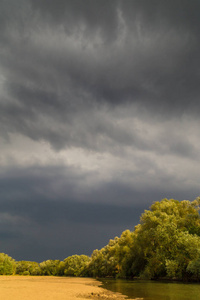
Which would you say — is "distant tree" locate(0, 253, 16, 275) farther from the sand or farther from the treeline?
the sand

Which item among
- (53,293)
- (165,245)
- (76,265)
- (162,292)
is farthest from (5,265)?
(162,292)

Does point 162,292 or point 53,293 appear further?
point 162,292

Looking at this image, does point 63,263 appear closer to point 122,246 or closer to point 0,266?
point 0,266

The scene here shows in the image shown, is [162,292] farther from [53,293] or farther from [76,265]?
[76,265]

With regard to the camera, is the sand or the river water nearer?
the sand

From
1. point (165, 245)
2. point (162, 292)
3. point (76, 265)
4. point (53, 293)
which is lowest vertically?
point (76, 265)

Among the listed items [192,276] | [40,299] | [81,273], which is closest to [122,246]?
[192,276]

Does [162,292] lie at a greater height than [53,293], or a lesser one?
lesser

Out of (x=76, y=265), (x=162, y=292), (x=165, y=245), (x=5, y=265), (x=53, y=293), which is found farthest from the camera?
(x=76, y=265)

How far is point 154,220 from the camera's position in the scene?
6009 cm

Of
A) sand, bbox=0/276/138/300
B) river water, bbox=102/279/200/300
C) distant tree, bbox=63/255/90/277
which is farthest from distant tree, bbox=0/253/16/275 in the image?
river water, bbox=102/279/200/300

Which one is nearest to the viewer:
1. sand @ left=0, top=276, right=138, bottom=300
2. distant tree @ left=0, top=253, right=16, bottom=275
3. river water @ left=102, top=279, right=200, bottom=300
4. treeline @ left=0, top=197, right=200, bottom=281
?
sand @ left=0, top=276, right=138, bottom=300

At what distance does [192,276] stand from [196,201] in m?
24.4

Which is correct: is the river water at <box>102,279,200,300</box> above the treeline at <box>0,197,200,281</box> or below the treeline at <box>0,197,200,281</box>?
below
